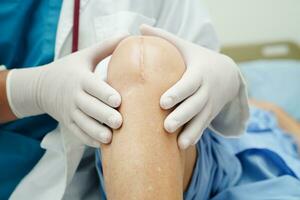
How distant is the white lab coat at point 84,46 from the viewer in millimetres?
775

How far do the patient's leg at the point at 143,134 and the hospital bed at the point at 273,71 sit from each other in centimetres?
110

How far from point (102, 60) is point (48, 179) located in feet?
0.89

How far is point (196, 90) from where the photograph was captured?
625 mm

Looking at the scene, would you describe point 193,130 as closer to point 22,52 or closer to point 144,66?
point 144,66

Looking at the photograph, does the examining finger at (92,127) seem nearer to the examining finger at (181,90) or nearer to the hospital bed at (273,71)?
the examining finger at (181,90)

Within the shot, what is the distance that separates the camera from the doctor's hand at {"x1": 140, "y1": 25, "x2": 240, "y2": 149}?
0.57 metres

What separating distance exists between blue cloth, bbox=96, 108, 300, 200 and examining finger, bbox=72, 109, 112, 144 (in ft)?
0.50

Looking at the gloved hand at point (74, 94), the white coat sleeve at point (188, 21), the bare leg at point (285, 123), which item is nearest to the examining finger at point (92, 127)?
the gloved hand at point (74, 94)

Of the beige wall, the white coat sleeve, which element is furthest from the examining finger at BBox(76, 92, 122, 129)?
the beige wall

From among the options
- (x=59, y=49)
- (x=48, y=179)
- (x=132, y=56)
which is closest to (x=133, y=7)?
(x=59, y=49)

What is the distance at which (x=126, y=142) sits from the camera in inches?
21.3

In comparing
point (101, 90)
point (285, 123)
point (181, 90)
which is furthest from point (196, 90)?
point (285, 123)

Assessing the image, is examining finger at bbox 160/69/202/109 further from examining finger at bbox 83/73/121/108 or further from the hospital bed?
the hospital bed

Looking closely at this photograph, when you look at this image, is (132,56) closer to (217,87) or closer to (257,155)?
(217,87)
